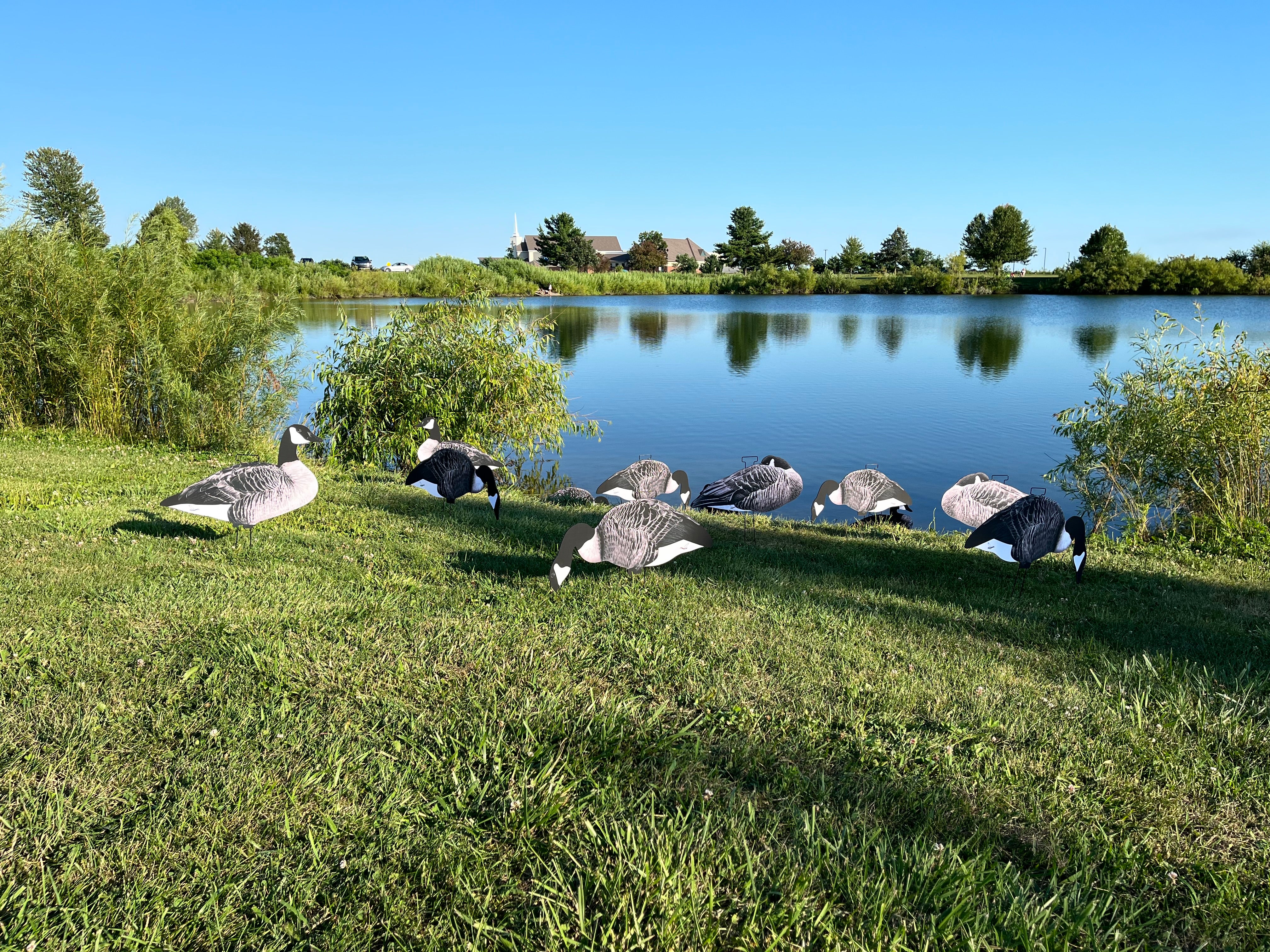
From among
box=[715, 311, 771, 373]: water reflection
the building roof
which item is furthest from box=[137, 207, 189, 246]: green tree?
the building roof

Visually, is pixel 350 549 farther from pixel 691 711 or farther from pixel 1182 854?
pixel 1182 854

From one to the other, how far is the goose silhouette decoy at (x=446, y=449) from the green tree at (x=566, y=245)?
97.0 meters

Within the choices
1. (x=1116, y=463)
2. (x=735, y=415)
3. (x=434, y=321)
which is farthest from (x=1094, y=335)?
(x=434, y=321)

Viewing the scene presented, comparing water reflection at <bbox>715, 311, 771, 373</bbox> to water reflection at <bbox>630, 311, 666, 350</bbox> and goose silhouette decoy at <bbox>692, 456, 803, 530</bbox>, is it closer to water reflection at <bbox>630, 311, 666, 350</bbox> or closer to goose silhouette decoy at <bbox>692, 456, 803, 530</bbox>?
water reflection at <bbox>630, 311, 666, 350</bbox>

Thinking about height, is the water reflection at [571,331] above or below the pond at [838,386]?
above

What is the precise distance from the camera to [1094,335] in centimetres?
4044

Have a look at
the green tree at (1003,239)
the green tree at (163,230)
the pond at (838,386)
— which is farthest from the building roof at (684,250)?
the green tree at (163,230)

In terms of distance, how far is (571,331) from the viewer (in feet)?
147

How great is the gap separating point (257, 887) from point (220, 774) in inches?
28.5

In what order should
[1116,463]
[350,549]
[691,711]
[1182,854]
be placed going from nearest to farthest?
1. [1182,854]
2. [691,711]
3. [350,549]
4. [1116,463]

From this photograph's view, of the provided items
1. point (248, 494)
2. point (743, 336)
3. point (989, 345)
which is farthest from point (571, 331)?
point (248, 494)

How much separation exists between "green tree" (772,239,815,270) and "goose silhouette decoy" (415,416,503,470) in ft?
333

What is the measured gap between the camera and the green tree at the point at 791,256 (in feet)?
350

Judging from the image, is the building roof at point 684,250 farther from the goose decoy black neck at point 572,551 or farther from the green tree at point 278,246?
the goose decoy black neck at point 572,551
